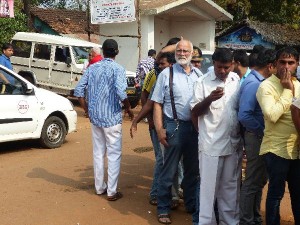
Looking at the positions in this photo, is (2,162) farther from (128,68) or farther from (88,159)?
(128,68)

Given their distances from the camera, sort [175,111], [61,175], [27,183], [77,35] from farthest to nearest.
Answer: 1. [77,35]
2. [61,175]
3. [27,183]
4. [175,111]

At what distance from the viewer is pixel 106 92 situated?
224 inches

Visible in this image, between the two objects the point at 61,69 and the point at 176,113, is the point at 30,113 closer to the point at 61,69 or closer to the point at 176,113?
the point at 176,113

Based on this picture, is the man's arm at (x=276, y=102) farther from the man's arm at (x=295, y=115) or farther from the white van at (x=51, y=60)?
the white van at (x=51, y=60)

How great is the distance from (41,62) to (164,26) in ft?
21.9

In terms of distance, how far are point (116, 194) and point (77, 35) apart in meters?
21.7

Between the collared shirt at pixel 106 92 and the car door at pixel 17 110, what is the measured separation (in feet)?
9.39

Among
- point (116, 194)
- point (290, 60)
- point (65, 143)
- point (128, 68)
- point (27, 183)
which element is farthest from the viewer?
point (128, 68)

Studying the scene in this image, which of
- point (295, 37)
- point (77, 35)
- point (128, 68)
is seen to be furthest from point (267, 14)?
point (128, 68)

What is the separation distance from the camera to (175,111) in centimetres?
471

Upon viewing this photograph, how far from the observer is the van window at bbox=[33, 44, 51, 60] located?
49.6ft

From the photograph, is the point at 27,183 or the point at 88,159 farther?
the point at 88,159

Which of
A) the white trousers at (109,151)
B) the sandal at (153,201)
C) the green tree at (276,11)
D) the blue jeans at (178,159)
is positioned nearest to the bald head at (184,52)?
the blue jeans at (178,159)

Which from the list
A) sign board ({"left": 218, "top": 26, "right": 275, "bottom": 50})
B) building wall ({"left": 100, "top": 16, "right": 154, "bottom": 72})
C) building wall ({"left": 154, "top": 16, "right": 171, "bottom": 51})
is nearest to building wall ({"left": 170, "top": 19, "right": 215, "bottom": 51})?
building wall ({"left": 154, "top": 16, "right": 171, "bottom": 51})
